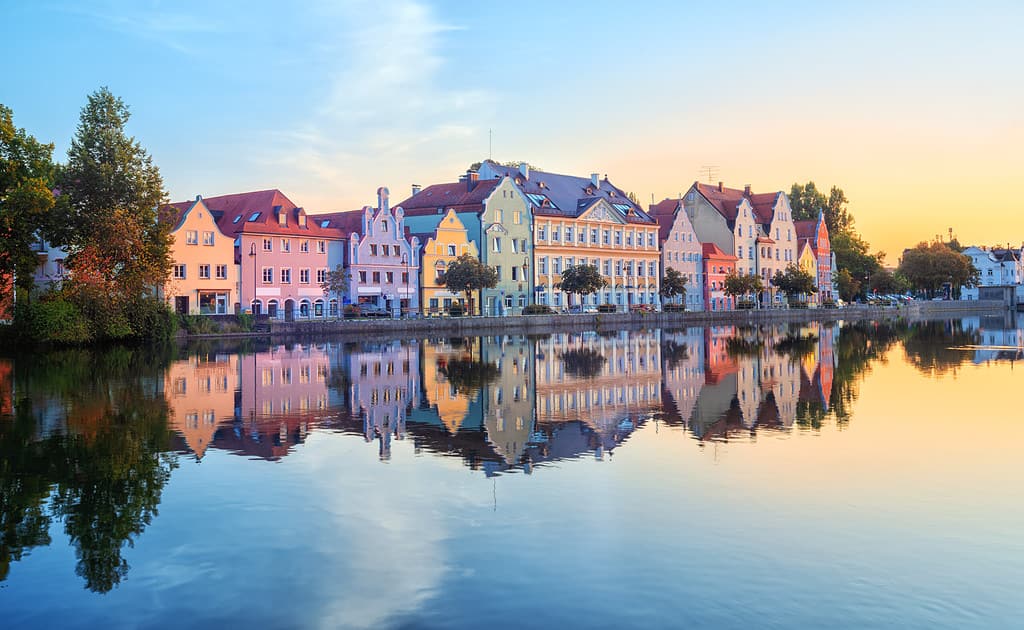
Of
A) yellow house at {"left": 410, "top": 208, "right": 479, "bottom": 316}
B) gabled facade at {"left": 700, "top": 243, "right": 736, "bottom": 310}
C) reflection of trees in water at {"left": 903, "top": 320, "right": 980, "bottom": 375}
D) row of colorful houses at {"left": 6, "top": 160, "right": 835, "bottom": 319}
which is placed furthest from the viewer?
gabled facade at {"left": 700, "top": 243, "right": 736, "bottom": 310}

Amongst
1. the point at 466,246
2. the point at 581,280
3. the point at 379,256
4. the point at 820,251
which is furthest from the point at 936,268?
the point at 379,256

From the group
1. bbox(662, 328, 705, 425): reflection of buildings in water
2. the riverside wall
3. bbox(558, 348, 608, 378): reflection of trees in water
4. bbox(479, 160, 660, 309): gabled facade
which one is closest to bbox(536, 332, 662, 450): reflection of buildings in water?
bbox(558, 348, 608, 378): reflection of trees in water

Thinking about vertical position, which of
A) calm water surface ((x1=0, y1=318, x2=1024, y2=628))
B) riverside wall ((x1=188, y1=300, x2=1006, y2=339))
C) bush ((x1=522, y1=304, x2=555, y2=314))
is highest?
bush ((x1=522, y1=304, x2=555, y2=314))

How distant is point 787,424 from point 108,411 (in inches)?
642

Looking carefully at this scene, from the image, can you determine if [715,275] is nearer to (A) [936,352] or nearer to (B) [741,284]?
(B) [741,284]

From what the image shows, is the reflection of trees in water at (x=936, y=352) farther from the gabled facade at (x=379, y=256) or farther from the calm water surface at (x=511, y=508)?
the gabled facade at (x=379, y=256)

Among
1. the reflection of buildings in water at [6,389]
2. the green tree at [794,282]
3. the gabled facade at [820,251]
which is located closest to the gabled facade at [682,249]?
the green tree at [794,282]

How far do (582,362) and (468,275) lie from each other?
42403 millimetres

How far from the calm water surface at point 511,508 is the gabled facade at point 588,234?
238 ft

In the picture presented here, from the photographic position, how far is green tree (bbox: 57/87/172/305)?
56875 millimetres

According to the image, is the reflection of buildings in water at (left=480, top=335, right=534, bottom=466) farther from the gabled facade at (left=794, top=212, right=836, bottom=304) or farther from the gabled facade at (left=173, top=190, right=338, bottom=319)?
the gabled facade at (left=794, top=212, right=836, bottom=304)

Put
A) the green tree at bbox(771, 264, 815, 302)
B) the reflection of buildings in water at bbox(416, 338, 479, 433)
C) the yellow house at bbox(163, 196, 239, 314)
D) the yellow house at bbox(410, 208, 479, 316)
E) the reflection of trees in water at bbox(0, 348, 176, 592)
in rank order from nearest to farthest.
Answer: the reflection of trees in water at bbox(0, 348, 176, 592) < the reflection of buildings in water at bbox(416, 338, 479, 433) < the yellow house at bbox(163, 196, 239, 314) < the yellow house at bbox(410, 208, 479, 316) < the green tree at bbox(771, 264, 815, 302)

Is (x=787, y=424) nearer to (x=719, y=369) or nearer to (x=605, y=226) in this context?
(x=719, y=369)

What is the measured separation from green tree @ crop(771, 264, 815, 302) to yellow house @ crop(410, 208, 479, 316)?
49.7 metres
